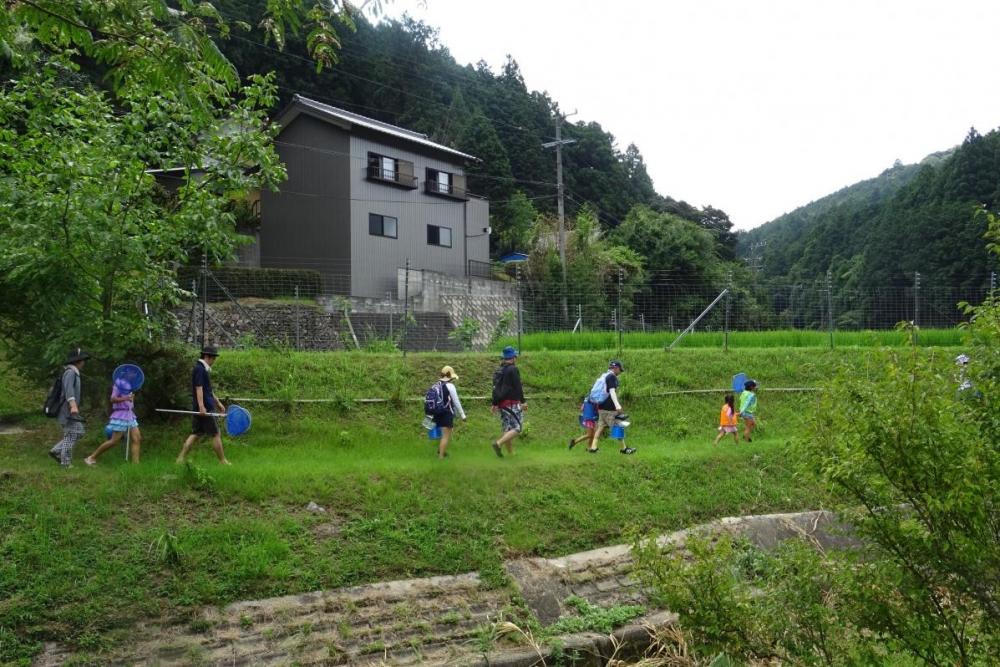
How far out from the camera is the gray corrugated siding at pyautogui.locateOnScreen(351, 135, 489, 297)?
34.8 m

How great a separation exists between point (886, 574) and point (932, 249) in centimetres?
4395

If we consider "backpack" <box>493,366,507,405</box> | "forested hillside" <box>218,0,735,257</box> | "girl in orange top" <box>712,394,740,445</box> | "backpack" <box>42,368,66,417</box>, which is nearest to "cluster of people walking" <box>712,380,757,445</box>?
"girl in orange top" <box>712,394,740,445</box>

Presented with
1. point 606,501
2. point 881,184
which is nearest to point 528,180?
point 606,501

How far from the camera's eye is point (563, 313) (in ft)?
77.7

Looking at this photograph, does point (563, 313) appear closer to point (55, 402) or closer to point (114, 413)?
point (114, 413)

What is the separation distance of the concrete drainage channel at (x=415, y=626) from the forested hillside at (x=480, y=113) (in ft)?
112

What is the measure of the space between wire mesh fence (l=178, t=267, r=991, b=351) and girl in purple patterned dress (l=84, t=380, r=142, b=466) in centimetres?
906

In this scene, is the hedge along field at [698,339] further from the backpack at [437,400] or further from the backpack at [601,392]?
the backpack at [437,400]

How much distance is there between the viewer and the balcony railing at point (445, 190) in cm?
3822

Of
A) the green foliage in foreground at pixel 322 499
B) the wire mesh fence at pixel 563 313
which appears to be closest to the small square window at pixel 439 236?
the wire mesh fence at pixel 563 313

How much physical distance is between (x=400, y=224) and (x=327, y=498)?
27090mm

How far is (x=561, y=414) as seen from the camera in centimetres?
1675

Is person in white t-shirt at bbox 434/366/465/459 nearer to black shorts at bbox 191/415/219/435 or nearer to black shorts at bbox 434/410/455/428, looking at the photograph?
black shorts at bbox 434/410/455/428

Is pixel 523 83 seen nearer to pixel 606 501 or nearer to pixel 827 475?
pixel 606 501
